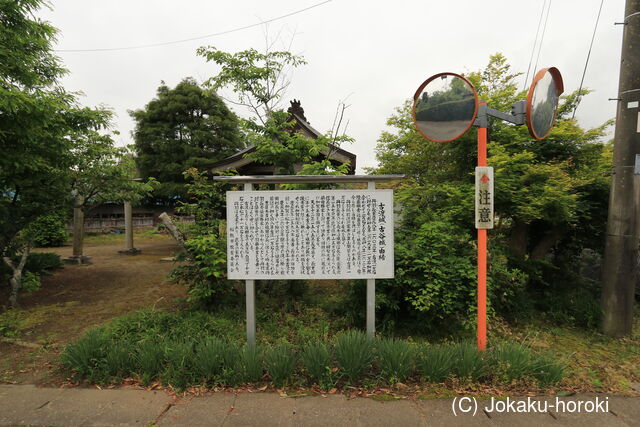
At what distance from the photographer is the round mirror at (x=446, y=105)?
3023 millimetres

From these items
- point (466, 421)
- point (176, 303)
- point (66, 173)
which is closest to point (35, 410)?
point (176, 303)

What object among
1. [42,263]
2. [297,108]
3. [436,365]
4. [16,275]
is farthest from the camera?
[297,108]

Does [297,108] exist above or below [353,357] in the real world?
above

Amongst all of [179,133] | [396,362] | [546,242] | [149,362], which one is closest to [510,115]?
[396,362]

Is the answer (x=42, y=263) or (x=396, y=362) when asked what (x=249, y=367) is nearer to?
(x=396, y=362)

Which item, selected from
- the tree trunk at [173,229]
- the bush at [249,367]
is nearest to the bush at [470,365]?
the bush at [249,367]

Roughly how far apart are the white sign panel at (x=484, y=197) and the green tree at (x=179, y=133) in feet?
47.6

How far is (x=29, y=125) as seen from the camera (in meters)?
4.49

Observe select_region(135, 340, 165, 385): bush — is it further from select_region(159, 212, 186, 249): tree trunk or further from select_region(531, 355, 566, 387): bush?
select_region(531, 355, 566, 387): bush

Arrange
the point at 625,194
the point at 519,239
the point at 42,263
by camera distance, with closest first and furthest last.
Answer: the point at 625,194 < the point at 519,239 < the point at 42,263

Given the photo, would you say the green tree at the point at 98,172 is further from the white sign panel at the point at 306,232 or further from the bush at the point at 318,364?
the bush at the point at 318,364

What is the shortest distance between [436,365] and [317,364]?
1.23 metres

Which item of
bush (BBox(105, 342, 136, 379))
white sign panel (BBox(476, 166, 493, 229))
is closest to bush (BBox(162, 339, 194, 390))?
bush (BBox(105, 342, 136, 379))

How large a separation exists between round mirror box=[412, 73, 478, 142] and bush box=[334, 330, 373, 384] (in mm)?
2342
